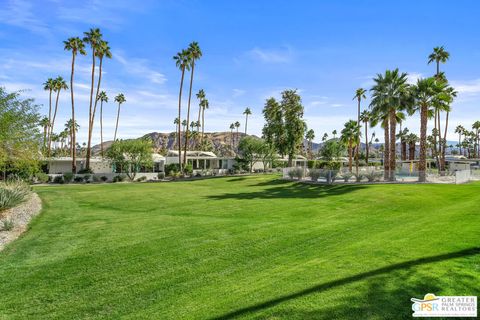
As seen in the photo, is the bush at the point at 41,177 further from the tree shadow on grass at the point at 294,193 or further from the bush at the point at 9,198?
the tree shadow on grass at the point at 294,193

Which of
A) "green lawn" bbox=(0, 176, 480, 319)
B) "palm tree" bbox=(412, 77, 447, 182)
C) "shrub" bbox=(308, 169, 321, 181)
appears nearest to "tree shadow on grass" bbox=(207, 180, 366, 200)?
"shrub" bbox=(308, 169, 321, 181)

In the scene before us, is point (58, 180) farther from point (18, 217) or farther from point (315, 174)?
point (315, 174)

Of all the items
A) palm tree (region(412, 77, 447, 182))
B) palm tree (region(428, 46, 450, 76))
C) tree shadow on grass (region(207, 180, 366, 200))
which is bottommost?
tree shadow on grass (region(207, 180, 366, 200))

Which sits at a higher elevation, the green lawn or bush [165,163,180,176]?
→ bush [165,163,180,176]

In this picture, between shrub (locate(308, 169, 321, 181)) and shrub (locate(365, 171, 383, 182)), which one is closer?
shrub (locate(365, 171, 383, 182))

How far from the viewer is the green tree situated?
4681 centimetres

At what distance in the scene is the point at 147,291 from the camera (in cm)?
752

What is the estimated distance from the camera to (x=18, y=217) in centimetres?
1611

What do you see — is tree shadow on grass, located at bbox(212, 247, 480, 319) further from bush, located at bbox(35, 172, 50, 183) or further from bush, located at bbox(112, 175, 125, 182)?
bush, located at bbox(112, 175, 125, 182)

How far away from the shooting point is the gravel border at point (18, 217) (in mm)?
12562

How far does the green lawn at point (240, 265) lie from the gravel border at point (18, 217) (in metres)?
0.48

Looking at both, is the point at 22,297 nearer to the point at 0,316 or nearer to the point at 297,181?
the point at 0,316

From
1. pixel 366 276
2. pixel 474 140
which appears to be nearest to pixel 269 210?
pixel 366 276
